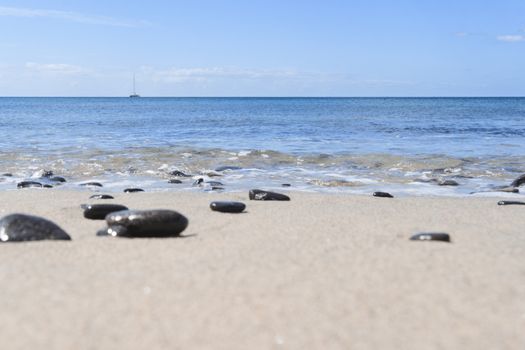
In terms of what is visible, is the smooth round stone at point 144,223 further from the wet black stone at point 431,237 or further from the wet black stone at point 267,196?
the wet black stone at point 267,196

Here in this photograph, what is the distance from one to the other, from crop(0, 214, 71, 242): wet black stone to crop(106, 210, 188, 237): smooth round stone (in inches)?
14.4

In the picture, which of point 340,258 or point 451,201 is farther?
point 451,201

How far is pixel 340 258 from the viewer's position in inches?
149

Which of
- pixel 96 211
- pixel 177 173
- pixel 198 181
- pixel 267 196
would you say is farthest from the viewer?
pixel 177 173

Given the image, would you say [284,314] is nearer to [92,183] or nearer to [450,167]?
[92,183]

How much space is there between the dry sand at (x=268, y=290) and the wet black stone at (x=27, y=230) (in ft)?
0.49

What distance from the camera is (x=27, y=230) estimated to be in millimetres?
4309

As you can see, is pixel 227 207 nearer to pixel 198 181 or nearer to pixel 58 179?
pixel 198 181

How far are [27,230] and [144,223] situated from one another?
0.80m

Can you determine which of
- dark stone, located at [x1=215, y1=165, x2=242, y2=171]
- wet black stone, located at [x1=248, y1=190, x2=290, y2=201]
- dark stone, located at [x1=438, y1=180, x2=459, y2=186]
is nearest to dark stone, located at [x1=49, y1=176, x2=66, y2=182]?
dark stone, located at [x1=215, y1=165, x2=242, y2=171]

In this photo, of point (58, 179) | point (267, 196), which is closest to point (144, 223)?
point (267, 196)

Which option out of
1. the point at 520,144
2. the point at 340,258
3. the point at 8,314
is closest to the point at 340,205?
the point at 340,258

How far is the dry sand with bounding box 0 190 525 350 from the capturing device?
253 centimetres

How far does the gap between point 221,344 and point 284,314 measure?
398 millimetres
